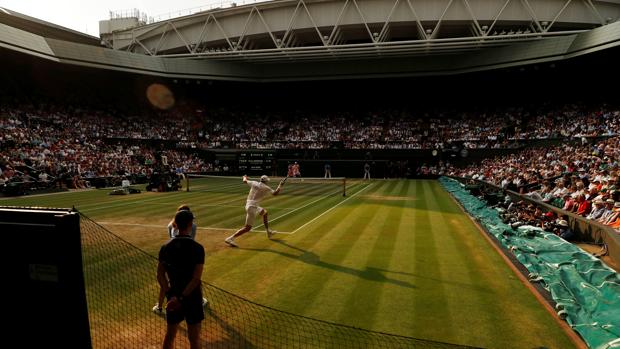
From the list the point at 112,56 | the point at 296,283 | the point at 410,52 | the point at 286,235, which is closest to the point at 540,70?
the point at 410,52

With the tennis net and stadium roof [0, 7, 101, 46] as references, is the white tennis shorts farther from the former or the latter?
stadium roof [0, 7, 101, 46]

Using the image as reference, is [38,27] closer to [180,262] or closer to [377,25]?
[377,25]

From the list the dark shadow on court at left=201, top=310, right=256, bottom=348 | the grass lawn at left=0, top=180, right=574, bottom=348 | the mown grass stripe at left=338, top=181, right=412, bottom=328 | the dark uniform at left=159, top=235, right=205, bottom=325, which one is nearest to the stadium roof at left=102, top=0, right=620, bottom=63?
the grass lawn at left=0, top=180, right=574, bottom=348

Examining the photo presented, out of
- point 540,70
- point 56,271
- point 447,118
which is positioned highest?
point 540,70

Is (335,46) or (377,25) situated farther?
(377,25)

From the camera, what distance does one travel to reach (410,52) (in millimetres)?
45375

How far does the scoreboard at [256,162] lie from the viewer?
4781cm

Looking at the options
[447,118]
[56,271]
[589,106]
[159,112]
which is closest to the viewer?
[56,271]

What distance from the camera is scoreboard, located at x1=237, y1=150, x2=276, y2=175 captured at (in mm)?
47812

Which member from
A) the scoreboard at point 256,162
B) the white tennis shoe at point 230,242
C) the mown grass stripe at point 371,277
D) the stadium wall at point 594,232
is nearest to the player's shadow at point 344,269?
the mown grass stripe at point 371,277

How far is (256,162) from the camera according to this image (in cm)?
4797

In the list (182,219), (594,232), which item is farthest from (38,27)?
(594,232)

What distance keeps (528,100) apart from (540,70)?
497cm

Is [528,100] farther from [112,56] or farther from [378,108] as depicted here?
[112,56]
